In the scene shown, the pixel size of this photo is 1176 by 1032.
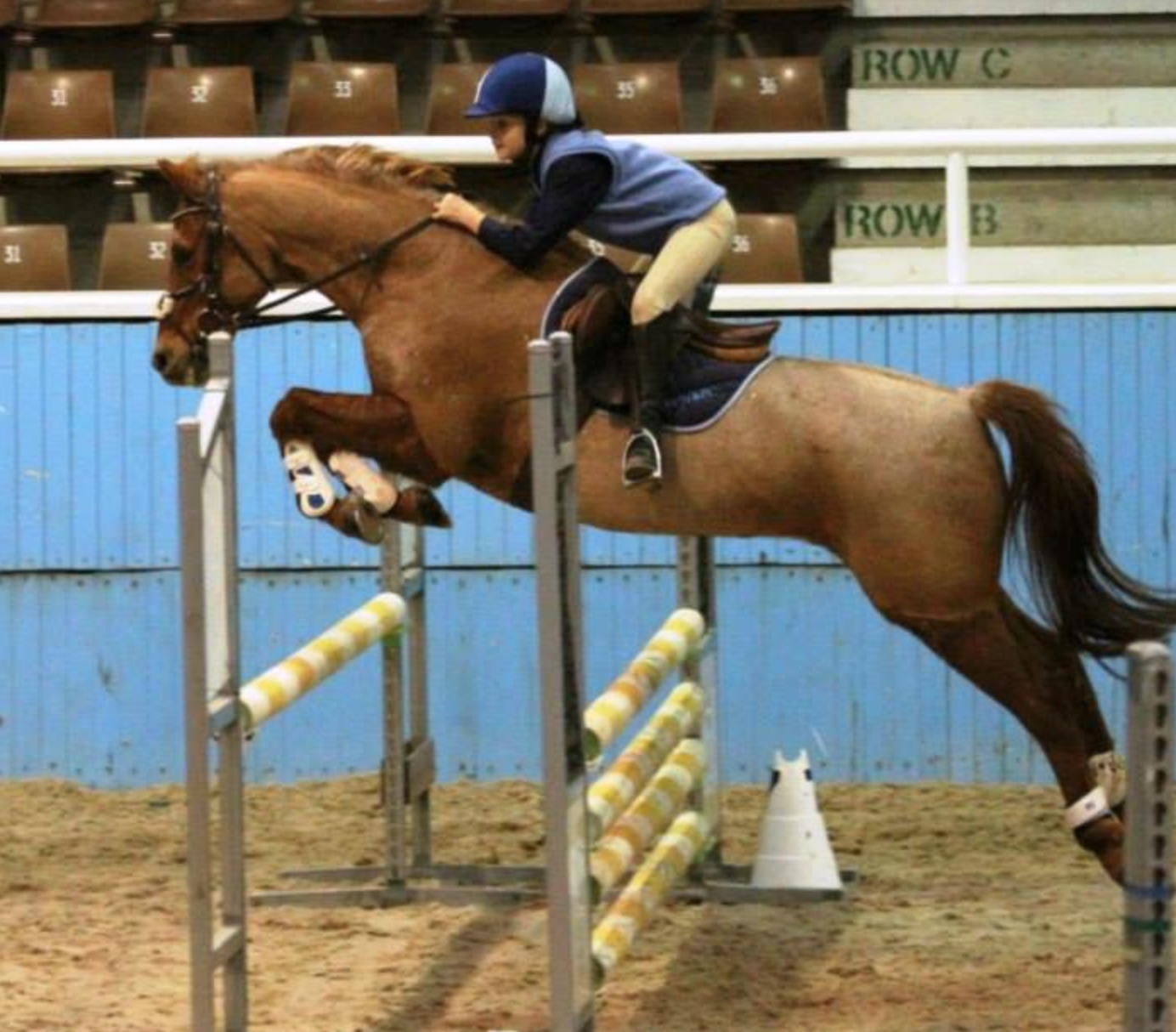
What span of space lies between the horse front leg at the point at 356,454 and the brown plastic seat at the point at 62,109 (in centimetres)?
403

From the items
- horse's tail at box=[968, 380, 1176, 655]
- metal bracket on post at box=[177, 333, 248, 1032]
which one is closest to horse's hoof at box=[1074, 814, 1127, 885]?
horse's tail at box=[968, 380, 1176, 655]

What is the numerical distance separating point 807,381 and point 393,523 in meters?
1.34

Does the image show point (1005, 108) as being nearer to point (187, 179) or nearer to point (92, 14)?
point (92, 14)

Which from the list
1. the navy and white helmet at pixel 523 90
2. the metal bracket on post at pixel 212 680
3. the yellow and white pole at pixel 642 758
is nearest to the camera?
the metal bracket on post at pixel 212 680

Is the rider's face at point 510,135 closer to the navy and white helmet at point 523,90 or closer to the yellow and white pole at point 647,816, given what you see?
the navy and white helmet at point 523,90

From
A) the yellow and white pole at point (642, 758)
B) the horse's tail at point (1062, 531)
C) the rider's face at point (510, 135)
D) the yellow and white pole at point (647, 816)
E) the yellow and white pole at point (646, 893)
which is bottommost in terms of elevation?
the yellow and white pole at point (646, 893)

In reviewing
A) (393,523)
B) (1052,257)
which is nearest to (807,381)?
(393,523)

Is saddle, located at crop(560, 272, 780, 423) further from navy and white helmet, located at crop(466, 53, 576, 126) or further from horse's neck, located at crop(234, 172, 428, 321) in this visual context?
horse's neck, located at crop(234, 172, 428, 321)

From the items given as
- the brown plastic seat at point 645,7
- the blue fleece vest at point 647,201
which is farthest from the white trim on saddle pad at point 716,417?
the brown plastic seat at point 645,7

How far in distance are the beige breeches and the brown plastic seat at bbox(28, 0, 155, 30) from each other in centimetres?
481

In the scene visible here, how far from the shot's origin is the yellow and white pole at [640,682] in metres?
4.46

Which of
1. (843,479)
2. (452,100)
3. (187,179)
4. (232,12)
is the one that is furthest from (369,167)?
(232,12)

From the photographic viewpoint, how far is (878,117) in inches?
368

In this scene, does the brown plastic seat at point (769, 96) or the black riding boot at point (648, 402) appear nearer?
the black riding boot at point (648, 402)
